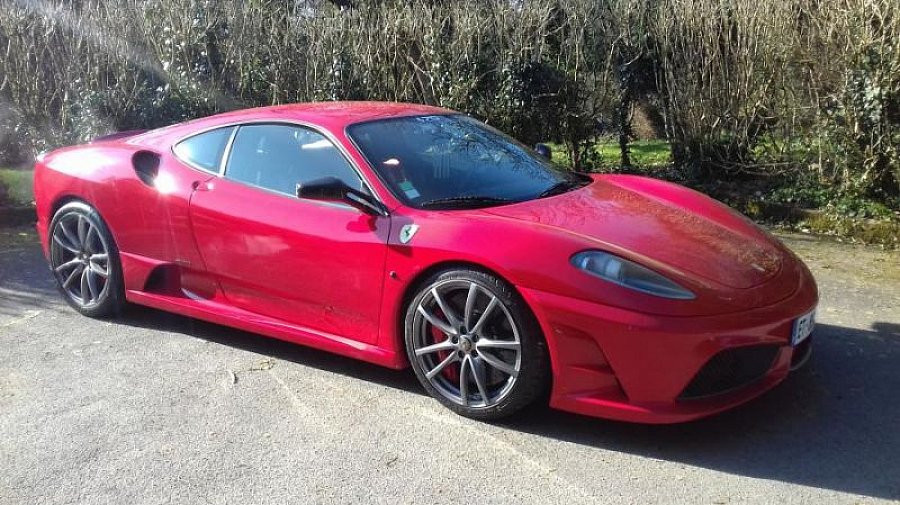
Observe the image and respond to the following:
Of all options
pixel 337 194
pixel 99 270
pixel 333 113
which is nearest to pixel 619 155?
pixel 333 113

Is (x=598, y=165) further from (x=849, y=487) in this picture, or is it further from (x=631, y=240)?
(x=849, y=487)

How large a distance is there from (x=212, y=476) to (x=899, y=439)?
2.78m

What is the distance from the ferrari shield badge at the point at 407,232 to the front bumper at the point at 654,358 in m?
0.62

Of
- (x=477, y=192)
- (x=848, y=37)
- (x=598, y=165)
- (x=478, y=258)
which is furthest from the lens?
(x=598, y=165)

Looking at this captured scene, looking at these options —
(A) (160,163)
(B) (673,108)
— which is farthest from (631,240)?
(B) (673,108)

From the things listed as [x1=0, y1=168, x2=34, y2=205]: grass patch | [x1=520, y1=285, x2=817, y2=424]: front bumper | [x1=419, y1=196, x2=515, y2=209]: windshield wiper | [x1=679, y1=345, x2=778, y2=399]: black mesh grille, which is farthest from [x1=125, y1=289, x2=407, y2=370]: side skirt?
[x1=0, y1=168, x2=34, y2=205]: grass patch

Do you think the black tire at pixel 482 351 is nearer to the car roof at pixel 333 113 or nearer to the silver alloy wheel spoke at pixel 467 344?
the silver alloy wheel spoke at pixel 467 344

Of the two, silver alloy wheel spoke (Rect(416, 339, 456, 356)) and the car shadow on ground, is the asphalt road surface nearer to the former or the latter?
the car shadow on ground

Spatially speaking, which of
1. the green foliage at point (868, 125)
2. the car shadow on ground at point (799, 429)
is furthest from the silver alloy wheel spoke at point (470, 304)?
the green foliage at point (868, 125)

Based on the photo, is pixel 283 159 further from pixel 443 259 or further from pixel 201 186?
pixel 443 259

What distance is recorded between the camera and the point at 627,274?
11.6 feet

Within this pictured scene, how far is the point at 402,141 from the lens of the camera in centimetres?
450

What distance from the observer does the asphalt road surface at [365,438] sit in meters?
3.29

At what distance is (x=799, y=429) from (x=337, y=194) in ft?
7.46
